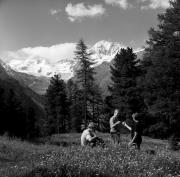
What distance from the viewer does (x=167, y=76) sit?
3072cm

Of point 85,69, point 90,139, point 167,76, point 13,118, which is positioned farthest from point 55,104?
point 90,139

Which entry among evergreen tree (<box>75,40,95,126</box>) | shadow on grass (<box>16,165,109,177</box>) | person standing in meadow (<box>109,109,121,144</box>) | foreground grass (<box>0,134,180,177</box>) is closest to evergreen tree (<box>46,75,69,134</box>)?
evergreen tree (<box>75,40,95,126</box>)

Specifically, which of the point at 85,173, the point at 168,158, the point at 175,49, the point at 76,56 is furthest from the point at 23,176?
the point at 76,56

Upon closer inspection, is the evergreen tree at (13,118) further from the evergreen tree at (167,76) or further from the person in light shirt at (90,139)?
the person in light shirt at (90,139)

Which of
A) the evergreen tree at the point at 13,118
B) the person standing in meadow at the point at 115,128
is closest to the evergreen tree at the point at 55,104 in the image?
the evergreen tree at the point at 13,118

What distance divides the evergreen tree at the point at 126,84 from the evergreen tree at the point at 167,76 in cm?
1288

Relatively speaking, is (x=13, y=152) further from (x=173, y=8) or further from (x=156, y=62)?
A: (x=173, y=8)

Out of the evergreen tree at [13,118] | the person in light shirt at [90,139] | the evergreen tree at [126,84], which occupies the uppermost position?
the evergreen tree at [126,84]

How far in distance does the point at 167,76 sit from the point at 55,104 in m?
39.0

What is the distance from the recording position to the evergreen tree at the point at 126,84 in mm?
46844

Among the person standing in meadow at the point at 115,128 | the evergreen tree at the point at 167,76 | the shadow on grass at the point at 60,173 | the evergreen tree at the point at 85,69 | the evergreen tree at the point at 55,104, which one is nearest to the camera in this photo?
the shadow on grass at the point at 60,173

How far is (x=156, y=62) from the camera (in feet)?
104

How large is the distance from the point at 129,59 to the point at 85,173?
142 feet

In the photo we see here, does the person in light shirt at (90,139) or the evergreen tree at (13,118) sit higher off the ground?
the evergreen tree at (13,118)
